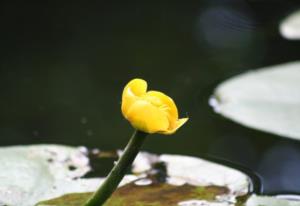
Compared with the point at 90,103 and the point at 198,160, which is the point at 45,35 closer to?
the point at 90,103

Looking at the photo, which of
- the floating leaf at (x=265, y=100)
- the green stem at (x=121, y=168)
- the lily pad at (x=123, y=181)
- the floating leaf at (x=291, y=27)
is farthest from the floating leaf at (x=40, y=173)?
the floating leaf at (x=291, y=27)

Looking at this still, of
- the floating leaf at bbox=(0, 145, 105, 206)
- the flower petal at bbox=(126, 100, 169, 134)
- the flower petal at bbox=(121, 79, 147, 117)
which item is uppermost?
the flower petal at bbox=(121, 79, 147, 117)

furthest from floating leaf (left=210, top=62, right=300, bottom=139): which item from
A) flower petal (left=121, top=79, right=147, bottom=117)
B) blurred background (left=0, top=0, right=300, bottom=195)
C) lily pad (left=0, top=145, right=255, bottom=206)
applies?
flower petal (left=121, top=79, right=147, bottom=117)

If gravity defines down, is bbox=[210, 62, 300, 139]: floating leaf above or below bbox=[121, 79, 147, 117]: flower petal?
below

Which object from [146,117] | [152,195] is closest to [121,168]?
[146,117]

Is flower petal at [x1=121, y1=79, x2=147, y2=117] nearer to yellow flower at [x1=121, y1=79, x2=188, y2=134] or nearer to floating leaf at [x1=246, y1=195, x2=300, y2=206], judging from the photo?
yellow flower at [x1=121, y1=79, x2=188, y2=134]

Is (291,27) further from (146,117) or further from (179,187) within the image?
(146,117)
